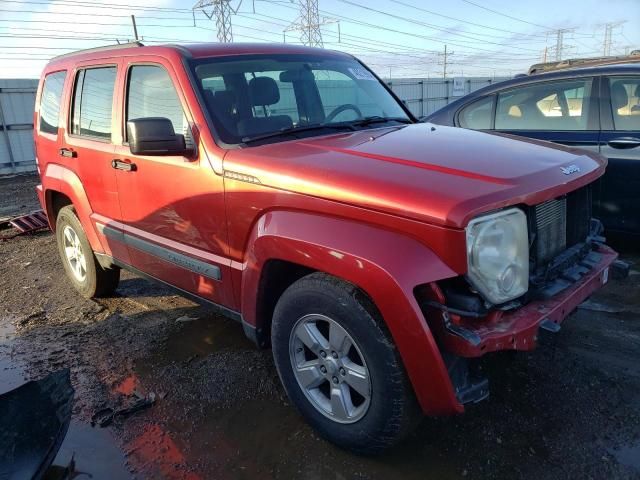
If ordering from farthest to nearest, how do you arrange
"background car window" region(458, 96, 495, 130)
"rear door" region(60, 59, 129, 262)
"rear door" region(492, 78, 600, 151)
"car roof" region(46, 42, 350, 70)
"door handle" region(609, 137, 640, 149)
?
"background car window" region(458, 96, 495, 130) → "rear door" region(492, 78, 600, 151) → "door handle" region(609, 137, 640, 149) → "rear door" region(60, 59, 129, 262) → "car roof" region(46, 42, 350, 70)

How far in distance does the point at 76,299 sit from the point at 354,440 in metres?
3.43

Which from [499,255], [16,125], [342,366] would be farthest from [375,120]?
[16,125]

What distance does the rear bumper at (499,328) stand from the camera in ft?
6.66

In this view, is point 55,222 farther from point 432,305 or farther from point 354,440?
point 432,305

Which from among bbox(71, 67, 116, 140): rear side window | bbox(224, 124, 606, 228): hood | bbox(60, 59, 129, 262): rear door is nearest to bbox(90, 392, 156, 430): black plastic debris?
bbox(60, 59, 129, 262): rear door

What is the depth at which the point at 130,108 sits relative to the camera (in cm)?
354

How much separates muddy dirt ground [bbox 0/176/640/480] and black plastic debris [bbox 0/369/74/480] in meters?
0.19

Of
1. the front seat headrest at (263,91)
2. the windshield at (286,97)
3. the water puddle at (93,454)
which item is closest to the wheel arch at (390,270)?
the windshield at (286,97)

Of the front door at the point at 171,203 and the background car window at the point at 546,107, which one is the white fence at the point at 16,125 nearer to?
the front door at the point at 171,203

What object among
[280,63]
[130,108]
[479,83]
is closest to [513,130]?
[280,63]

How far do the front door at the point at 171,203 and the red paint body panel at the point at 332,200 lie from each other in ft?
0.04

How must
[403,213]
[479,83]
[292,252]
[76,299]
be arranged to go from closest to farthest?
[403,213] < [292,252] < [76,299] < [479,83]

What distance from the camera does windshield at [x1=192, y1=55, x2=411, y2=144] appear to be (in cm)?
304

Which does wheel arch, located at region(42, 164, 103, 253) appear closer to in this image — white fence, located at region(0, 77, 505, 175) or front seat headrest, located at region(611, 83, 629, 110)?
front seat headrest, located at region(611, 83, 629, 110)
